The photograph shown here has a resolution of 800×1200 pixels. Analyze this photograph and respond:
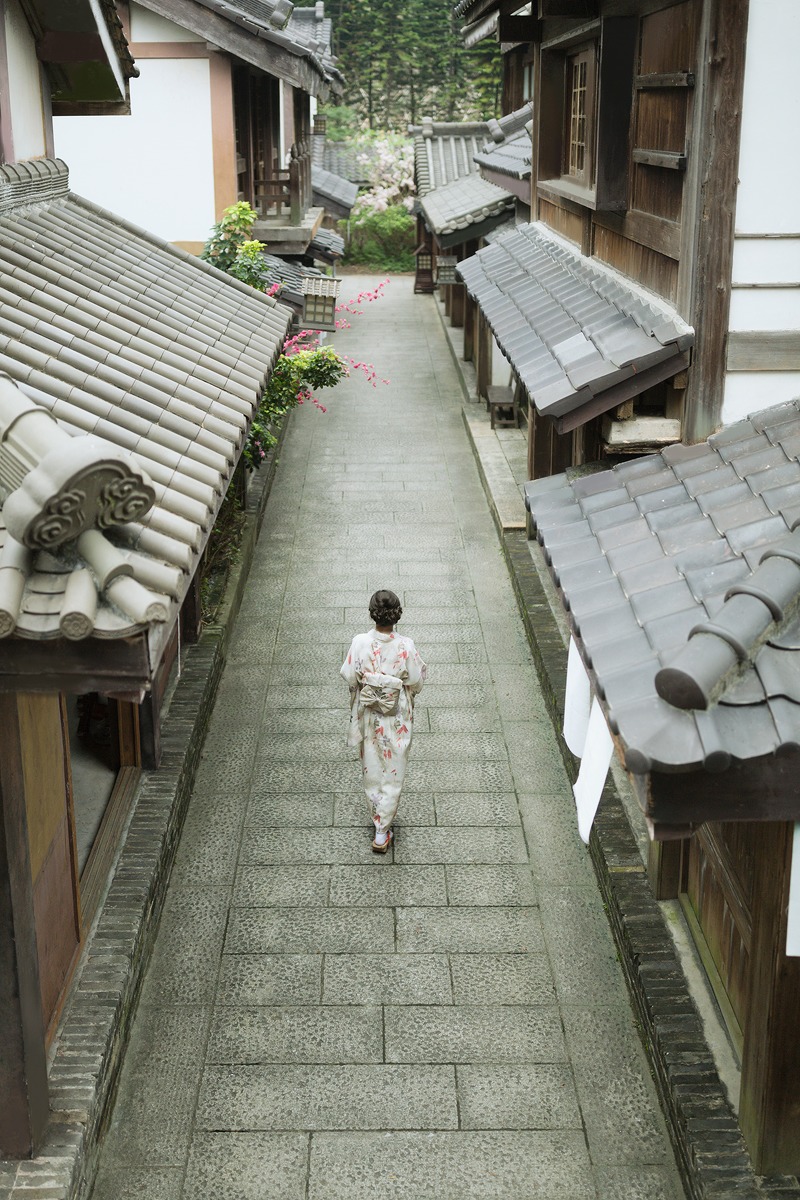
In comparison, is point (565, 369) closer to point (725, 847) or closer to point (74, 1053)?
point (725, 847)

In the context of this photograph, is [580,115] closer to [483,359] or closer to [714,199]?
[714,199]

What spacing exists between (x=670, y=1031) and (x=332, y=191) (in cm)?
3024

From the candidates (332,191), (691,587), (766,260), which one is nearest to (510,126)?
(332,191)

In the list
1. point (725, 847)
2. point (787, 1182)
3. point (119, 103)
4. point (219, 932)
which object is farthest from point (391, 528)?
point (787, 1182)

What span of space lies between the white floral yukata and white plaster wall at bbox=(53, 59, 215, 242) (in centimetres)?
1218

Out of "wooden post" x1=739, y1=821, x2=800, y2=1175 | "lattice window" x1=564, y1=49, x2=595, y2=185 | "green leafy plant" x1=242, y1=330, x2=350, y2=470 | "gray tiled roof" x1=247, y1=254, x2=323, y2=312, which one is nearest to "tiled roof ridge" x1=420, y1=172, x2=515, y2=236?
"gray tiled roof" x1=247, y1=254, x2=323, y2=312

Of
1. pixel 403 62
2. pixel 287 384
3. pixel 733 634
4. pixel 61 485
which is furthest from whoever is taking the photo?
pixel 403 62

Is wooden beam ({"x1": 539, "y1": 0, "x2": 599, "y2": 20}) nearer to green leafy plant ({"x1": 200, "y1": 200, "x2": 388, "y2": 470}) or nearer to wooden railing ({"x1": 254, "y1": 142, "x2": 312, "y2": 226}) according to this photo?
green leafy plant ({"x1": 200, "y1": 200, "x2": 388, "y2": 470})

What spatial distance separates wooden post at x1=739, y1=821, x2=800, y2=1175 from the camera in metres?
5.31

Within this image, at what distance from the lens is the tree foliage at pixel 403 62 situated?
195ft

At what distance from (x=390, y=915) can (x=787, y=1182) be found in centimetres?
344

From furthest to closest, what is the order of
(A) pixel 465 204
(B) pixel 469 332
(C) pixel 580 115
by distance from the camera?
(B) pixel 469 332 → (A) pixel 465 204 → (C) pixel 580 115

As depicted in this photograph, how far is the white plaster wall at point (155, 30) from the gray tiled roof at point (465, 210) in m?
Result: 5.67

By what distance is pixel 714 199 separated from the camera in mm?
7629
